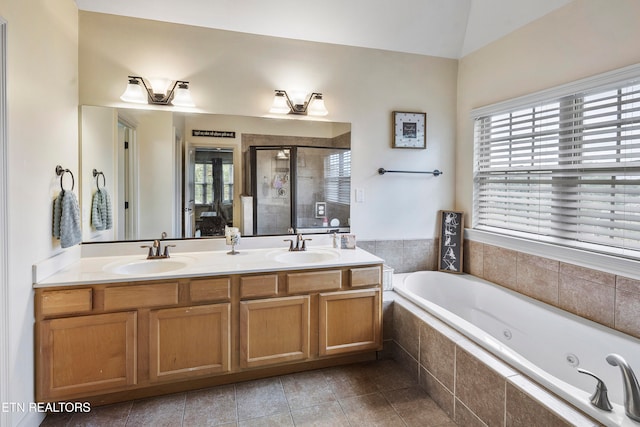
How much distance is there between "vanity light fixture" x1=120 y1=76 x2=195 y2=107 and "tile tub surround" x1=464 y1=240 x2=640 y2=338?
2726 mm

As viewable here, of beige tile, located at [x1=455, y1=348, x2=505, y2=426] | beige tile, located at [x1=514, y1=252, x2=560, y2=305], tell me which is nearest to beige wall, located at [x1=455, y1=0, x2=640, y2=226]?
beige tile, located at [x1=514, y1=252, x2=560, y2=305]

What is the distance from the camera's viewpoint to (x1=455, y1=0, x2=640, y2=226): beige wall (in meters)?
1.87

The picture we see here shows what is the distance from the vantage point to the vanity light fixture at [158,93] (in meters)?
2.34

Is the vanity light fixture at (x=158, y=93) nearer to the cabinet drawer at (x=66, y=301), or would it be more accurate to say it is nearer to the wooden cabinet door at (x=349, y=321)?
the cabinet drawer at (x=66, y=301)

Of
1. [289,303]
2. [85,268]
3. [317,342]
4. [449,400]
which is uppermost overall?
[85,268]

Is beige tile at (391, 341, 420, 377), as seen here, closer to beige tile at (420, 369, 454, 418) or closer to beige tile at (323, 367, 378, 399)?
beige tile at (420, 369, 454, 418)

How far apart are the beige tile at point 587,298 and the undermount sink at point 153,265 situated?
2.53 m

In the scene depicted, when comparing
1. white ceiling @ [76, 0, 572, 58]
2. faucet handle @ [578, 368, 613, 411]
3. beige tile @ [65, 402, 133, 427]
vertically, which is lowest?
beige tile @ [65, 402, 133, 427]

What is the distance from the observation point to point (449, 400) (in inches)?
72.8

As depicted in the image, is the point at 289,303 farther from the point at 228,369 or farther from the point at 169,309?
the point at 169,309

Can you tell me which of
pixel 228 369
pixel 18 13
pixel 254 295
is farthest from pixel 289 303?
pixel 18 13

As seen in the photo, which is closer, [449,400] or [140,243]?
[449,400]

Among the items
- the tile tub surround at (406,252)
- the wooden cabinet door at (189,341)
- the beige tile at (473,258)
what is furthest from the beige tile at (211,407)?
the beige tile at (473,258)

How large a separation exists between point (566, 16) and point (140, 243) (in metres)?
3.32
